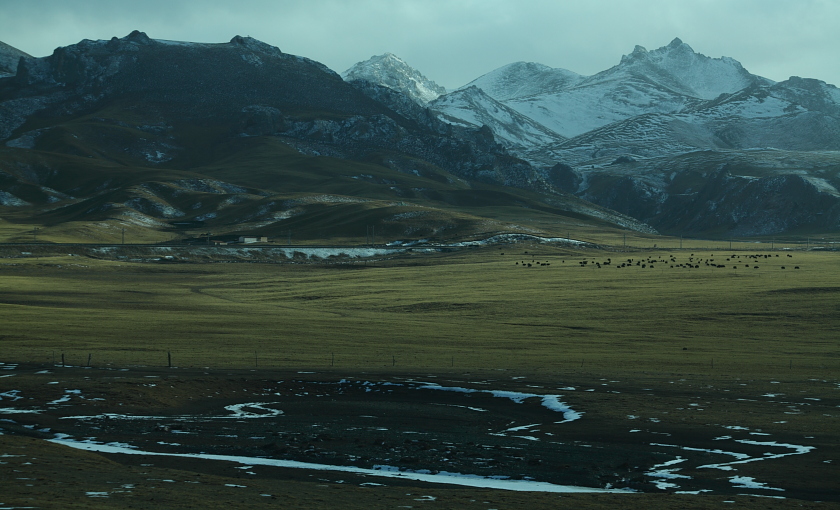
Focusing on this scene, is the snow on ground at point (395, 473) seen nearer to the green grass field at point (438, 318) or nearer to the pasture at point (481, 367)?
the pasture at point (481, 367)

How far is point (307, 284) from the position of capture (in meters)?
138

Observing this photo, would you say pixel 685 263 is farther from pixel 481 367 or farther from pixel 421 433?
pixel 421 433

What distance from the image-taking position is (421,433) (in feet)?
135

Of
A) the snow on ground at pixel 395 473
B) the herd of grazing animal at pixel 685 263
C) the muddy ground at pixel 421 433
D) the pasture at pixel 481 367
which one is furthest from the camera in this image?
the herd of grazing animal at pixel 685 263

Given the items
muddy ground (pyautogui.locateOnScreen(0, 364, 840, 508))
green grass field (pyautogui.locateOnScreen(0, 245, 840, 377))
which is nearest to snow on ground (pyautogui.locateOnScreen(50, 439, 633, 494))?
muddy ground (pyautogui.locateOnScreen(0, 364, 840, 508))

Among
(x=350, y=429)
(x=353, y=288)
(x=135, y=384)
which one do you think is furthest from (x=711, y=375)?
(x=353, y=288)

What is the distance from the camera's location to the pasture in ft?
109

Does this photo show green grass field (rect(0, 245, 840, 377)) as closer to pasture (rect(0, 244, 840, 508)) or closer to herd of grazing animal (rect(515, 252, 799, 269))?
pasture (rect(0, 244, 840, 508))

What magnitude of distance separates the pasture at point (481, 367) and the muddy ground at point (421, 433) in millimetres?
193

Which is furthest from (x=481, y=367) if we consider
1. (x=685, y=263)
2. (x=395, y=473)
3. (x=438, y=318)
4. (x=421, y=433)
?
(x=685, y=263)

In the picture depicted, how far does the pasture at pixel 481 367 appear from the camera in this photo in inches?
1314

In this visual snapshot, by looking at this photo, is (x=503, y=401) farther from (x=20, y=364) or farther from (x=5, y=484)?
(x=20, y=364)

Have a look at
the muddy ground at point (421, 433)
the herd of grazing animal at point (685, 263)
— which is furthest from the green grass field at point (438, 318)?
the muddy ground at point (421, 433)

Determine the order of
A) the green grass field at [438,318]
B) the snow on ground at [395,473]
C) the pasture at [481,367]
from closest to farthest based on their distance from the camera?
the snow on ground at [395,473] → the pasture at [481,367] → the green grass field at [438,318]
